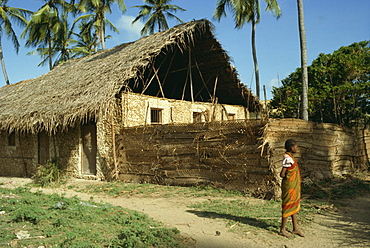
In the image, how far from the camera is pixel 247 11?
714 inches

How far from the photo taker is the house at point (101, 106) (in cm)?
982

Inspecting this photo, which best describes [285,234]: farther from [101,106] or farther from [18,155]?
[18,155]

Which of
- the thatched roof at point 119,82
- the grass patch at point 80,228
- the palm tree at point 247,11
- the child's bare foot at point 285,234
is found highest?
the palm tree at point 247,11

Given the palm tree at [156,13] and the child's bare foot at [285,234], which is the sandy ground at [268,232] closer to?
the child's bare foot at [285,234]

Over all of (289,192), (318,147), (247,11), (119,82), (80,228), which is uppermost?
(247,11)

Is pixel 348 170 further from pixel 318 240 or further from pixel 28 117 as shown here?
pixel 28 117

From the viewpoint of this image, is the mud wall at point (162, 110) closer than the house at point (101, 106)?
No

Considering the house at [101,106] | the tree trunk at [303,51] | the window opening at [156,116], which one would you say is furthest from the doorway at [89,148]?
the tree trunk at [303,51]

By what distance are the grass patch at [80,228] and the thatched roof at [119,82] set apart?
435 centimetres

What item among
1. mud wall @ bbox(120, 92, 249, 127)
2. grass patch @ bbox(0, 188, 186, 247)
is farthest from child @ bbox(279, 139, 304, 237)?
mud wall @ bbox(120, 92, 249, 127)

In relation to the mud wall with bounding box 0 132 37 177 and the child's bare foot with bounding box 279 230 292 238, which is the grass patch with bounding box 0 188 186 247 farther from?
the mud wall with bounding box 0 132 37 177

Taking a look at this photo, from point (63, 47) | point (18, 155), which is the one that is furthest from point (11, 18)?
point (18, 155)

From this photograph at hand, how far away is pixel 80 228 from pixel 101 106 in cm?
515

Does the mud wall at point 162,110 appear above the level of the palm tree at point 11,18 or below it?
below
